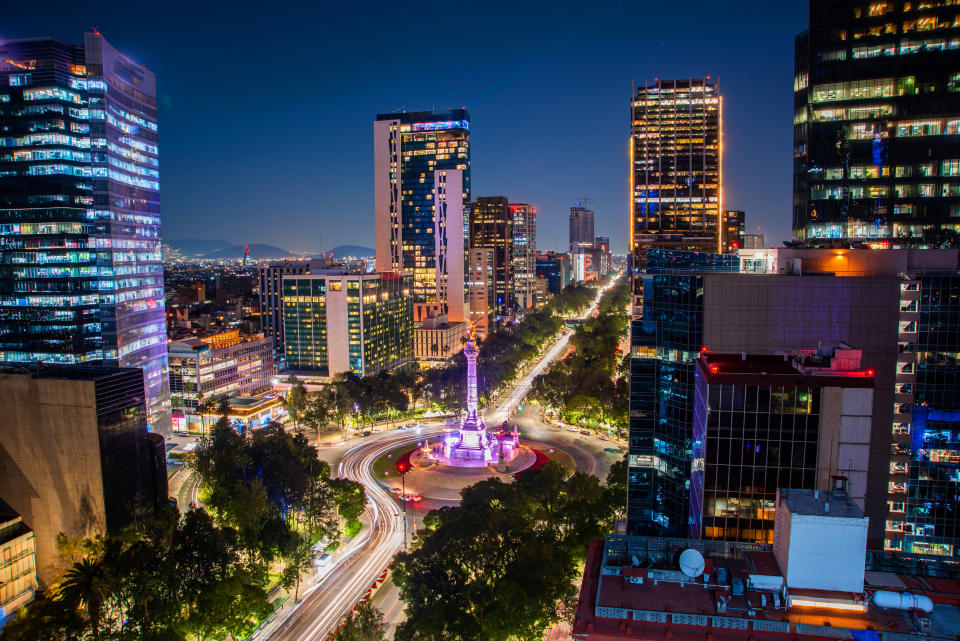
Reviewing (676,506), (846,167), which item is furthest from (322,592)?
(846,167)

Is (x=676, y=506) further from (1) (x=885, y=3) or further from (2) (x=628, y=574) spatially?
(1) (x=885, y=3)

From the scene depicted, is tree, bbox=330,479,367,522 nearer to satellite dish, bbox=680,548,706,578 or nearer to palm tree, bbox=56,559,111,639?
palm tree, bbox=56,559,111,639

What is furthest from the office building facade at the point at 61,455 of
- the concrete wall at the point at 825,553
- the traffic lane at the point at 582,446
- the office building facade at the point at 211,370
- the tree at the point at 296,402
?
the traffic lane at the point at 582,446

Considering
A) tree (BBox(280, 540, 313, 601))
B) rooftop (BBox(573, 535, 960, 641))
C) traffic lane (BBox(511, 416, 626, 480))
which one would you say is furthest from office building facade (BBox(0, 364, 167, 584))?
traffic lane (BBox(511, 416, 626, 480))

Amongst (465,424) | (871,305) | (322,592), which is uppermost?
(871,305)

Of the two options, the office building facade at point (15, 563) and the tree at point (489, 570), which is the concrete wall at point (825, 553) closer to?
the tree at point (489, 570)
